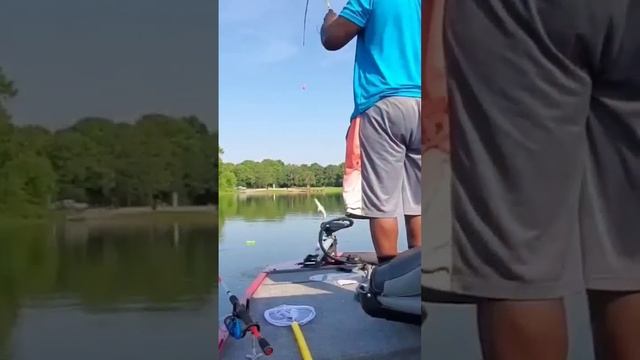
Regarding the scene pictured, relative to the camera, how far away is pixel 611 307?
86cm

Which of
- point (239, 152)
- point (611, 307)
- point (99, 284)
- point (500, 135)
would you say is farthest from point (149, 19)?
point (611, 307)

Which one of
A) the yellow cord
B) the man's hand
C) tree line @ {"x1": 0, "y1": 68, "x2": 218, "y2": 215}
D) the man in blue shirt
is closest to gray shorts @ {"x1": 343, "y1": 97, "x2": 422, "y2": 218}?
the man in blue shirt

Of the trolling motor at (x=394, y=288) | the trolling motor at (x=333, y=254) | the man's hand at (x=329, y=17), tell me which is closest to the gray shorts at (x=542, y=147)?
the trolling motor at (x=394, y=288)

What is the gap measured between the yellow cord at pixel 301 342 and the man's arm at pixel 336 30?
0.71 meters

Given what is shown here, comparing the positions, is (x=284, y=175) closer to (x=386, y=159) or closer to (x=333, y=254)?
(x=386, y=159)

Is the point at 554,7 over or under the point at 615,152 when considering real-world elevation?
over

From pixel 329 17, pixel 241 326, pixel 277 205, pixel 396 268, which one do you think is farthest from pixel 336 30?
pixel 241 326

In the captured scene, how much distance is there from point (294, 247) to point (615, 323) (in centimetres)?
94

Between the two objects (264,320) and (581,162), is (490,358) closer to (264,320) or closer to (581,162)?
(581,162)

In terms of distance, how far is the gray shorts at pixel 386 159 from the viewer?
1.26m

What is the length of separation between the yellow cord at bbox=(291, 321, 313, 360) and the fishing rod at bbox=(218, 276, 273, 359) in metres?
0.08

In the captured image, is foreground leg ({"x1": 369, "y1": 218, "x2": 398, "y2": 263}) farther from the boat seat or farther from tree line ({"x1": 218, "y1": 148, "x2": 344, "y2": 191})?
tree line ({"x1": 218, "y1": 148, "x2": 344, "y2": 191})

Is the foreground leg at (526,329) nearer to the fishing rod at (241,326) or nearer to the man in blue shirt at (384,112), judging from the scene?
the man in blue shirt at (384,112)

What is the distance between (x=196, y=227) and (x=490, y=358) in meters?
0.56
